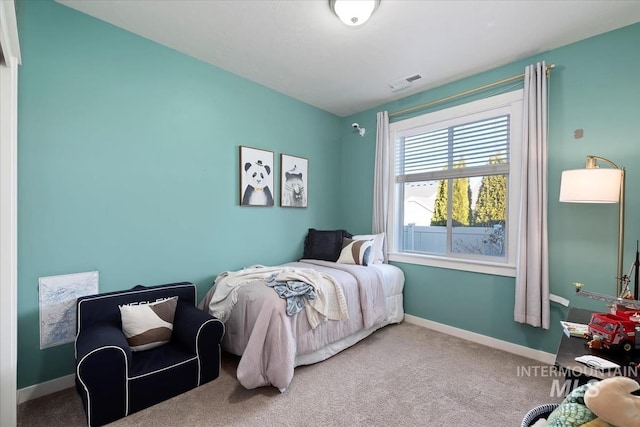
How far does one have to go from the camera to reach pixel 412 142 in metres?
3.65

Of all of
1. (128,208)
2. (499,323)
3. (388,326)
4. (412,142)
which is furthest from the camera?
(412,142)

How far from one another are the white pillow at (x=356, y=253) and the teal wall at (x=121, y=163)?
92 cm

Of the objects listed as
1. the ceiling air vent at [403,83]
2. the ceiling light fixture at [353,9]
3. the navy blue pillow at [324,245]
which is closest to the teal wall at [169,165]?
the ceiling air vent at [403,83]

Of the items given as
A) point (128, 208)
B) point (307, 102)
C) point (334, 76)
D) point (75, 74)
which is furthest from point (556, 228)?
point (75, 74)

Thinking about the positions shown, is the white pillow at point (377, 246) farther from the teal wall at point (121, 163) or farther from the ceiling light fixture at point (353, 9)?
the ceiling light fixture at point (353, 9)

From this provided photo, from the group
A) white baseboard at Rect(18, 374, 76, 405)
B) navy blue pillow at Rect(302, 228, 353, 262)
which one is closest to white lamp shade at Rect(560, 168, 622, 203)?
navy blue pillow at Rect(302, 228, 353, 262)

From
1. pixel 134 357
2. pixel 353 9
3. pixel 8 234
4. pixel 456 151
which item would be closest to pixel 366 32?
pixel 353 9

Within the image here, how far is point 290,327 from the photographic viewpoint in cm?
219

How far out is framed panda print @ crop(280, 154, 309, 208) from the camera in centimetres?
361

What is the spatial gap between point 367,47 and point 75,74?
234cm

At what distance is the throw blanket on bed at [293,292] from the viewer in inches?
87.6

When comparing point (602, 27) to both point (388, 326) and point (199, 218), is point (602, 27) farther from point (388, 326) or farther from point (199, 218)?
point (199, 218)

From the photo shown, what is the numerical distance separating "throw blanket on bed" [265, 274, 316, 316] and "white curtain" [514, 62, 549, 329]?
1.91m

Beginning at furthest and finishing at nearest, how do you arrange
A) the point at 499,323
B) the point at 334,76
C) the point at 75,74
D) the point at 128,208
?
1. the point at 334,76
2. the point at 499,323
3. the point at 128,208
4. the point at 75,74
